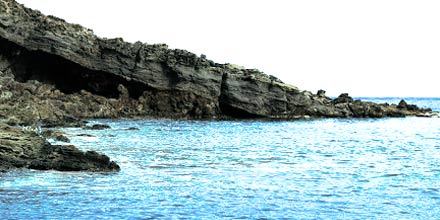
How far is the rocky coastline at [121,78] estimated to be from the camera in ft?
277

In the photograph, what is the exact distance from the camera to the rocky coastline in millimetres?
84562

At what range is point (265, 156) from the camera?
1578 inches

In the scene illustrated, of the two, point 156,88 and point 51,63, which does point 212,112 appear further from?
point 51,63

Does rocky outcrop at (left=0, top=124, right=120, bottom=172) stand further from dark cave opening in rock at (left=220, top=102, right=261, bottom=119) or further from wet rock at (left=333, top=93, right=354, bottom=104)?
wet rock at (left=333, top=93, right=354, bottom=104)

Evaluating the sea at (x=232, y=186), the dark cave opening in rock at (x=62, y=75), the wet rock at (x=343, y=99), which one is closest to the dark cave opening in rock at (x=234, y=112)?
the dark cave opening in rock at (x=62, y=75)

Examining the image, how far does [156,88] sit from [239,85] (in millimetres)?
13521

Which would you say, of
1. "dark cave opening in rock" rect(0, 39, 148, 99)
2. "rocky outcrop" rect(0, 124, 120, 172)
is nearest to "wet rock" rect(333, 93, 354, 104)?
"dark cave opening in rock" rect(0, 39, 148, 99)

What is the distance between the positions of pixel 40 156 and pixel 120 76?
6012cm

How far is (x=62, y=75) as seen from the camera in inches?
3529

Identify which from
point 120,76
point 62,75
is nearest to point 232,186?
point 120,76

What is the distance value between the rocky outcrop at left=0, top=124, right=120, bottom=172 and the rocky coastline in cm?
4959

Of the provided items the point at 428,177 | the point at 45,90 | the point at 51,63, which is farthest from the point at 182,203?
the point at 51,63

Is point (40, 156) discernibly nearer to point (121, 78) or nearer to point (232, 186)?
point (232, 186)

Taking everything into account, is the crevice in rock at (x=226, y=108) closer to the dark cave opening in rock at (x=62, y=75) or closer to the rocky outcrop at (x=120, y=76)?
the rocky outcrop at (x=120, y=76)
